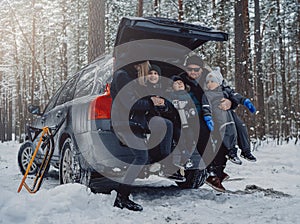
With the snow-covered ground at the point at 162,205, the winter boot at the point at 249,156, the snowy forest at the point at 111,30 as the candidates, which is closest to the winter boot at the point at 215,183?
the snow-covered ground at the point at 162,205

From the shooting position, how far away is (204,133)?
15.9ft

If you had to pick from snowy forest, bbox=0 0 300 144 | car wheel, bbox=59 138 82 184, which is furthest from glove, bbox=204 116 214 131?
snowy forest, bbox=0 0 300 144

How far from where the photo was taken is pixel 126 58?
4848 mm

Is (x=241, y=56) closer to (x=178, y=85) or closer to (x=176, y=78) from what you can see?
(x=176, y=78)

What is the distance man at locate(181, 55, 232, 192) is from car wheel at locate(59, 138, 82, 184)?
1691 millimetres

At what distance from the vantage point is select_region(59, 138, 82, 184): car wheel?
15.4ft

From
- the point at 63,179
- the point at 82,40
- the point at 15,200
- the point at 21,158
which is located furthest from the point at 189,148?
the point at 82,40

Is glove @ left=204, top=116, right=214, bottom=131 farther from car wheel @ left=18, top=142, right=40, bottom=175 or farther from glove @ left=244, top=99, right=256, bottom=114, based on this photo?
car wheel @ left=18, top=142, right=40, bottom=175

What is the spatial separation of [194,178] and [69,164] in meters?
1.94

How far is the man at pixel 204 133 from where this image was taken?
4.87 metres

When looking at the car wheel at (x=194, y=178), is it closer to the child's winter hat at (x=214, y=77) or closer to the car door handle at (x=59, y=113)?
the child's winter hat at (x=214, y=77)

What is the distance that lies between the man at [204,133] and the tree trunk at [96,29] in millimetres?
4105

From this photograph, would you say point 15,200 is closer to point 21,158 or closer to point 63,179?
point 63,179

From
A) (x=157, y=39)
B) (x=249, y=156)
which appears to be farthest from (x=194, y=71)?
(x=249, y=156)
